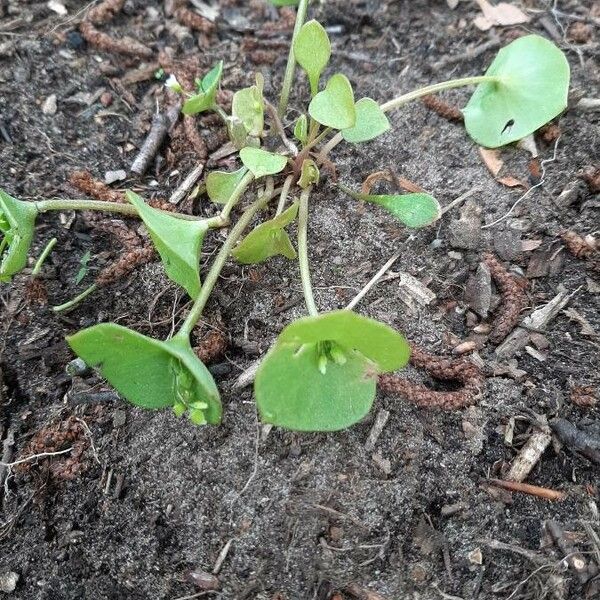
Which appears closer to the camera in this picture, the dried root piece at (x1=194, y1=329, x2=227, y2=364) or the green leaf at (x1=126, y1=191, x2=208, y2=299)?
the green leaf at (x1=126, y1=191, x2=208, y2=299)

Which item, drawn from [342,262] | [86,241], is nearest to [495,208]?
[342,262]

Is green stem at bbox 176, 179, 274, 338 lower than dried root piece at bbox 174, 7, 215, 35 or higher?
lower

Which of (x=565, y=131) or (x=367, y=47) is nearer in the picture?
(x=565, y=131)

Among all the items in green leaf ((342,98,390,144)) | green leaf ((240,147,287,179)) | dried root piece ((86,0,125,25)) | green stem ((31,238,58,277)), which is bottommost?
green stem ((31,238,58,277))

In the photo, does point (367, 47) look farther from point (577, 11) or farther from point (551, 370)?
point (551, 370)

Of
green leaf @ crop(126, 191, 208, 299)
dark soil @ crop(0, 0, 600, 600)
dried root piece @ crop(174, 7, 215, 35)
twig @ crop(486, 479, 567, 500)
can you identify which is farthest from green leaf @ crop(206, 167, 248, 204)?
twig @ crop(486, 479, 567, 500)

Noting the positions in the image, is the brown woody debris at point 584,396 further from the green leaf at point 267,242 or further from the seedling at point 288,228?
the green leaf at point 267,242

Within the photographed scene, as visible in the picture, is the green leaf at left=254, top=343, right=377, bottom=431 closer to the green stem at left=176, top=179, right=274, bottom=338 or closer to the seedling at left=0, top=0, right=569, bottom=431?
the seedling at left=0, top=0, right=569, bottom=431

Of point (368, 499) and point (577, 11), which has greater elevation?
point (577, 11)
